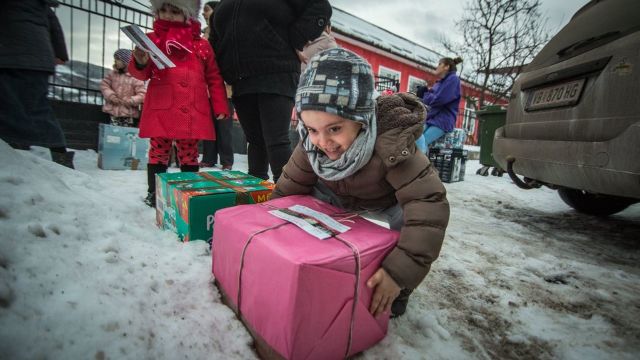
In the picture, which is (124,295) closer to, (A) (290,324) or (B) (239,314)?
(B) (239,314)

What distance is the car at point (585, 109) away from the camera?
1.53 m

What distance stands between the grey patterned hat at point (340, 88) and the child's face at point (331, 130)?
1.1 inches

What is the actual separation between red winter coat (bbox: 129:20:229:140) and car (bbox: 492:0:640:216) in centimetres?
228

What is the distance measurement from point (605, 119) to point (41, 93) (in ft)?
12.3

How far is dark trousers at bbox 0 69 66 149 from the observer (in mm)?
2215

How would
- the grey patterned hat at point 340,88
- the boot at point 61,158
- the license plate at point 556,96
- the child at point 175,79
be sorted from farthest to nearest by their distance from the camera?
the boot at point 61,158 < the child at point 175,79 < the license plate at point 556,96 < the grey patterned hat at point 340,88

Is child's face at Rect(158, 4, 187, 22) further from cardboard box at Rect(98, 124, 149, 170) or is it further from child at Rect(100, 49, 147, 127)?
child at Rect(100, 49, 147, 127)

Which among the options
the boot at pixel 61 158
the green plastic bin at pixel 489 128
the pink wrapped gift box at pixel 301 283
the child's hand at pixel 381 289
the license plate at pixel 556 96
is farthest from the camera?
the green plastic bin at pixel 489 128

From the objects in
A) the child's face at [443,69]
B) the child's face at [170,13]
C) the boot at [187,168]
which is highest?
the child's face at [443,69]

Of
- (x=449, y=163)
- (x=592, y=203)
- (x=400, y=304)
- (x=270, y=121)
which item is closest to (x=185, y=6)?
(x=270, y=121)

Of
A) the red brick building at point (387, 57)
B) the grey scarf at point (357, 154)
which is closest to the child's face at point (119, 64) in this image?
the grey scarf at point (357, 154)

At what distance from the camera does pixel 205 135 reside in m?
2.10

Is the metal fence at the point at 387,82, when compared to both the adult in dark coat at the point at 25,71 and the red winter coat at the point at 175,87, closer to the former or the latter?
the red winter coat at the point at 175,87

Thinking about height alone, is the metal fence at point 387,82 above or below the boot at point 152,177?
above
